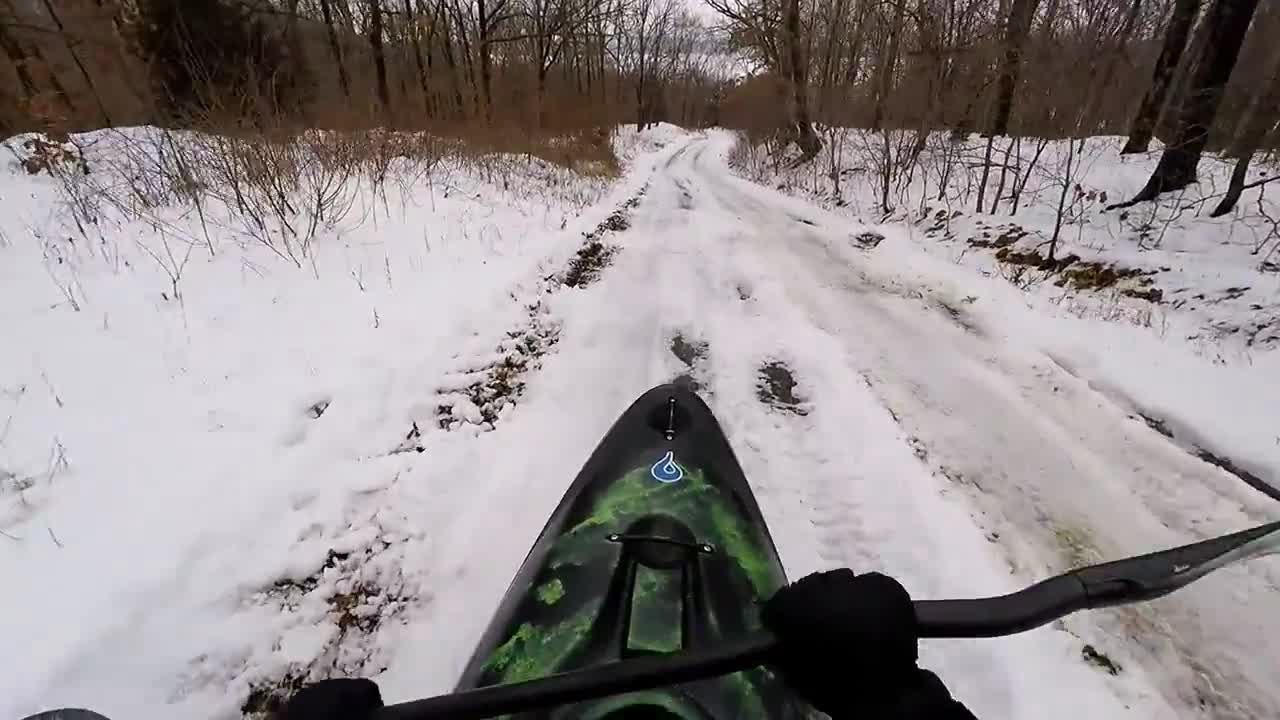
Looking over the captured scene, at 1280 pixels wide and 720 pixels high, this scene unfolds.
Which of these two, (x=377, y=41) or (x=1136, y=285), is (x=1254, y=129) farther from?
(x=377, y=41)

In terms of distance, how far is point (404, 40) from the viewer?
57.3 feet

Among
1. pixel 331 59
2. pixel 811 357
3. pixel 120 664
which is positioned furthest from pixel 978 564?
pixel 331 59

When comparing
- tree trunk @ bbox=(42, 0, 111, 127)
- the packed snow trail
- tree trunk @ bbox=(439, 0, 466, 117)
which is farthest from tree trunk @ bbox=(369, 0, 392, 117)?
the packed snow trail

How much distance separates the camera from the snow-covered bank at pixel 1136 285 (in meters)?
2.93

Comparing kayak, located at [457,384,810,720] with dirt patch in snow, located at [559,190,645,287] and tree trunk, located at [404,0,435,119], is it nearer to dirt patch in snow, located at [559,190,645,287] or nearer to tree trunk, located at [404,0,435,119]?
dirt patch in snow, located at [559,190,645,287]

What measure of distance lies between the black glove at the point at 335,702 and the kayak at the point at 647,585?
36 centimetres

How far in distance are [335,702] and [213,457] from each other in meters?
1.93

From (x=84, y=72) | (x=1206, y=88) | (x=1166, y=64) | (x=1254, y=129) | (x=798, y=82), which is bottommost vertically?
(x=1254, y=129)

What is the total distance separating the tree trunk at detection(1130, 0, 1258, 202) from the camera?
548 cm

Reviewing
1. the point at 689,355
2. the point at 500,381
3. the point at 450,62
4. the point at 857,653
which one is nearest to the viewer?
the point at 857,653

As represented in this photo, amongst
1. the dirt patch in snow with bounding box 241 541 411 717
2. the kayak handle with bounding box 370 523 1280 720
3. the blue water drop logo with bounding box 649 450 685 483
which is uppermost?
the kayak handle with bounding box 370 523 1280 720

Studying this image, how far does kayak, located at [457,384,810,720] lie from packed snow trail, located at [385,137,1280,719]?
497mm

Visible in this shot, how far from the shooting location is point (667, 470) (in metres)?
1.76

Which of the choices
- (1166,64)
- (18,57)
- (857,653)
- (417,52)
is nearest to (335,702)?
(857,653)
